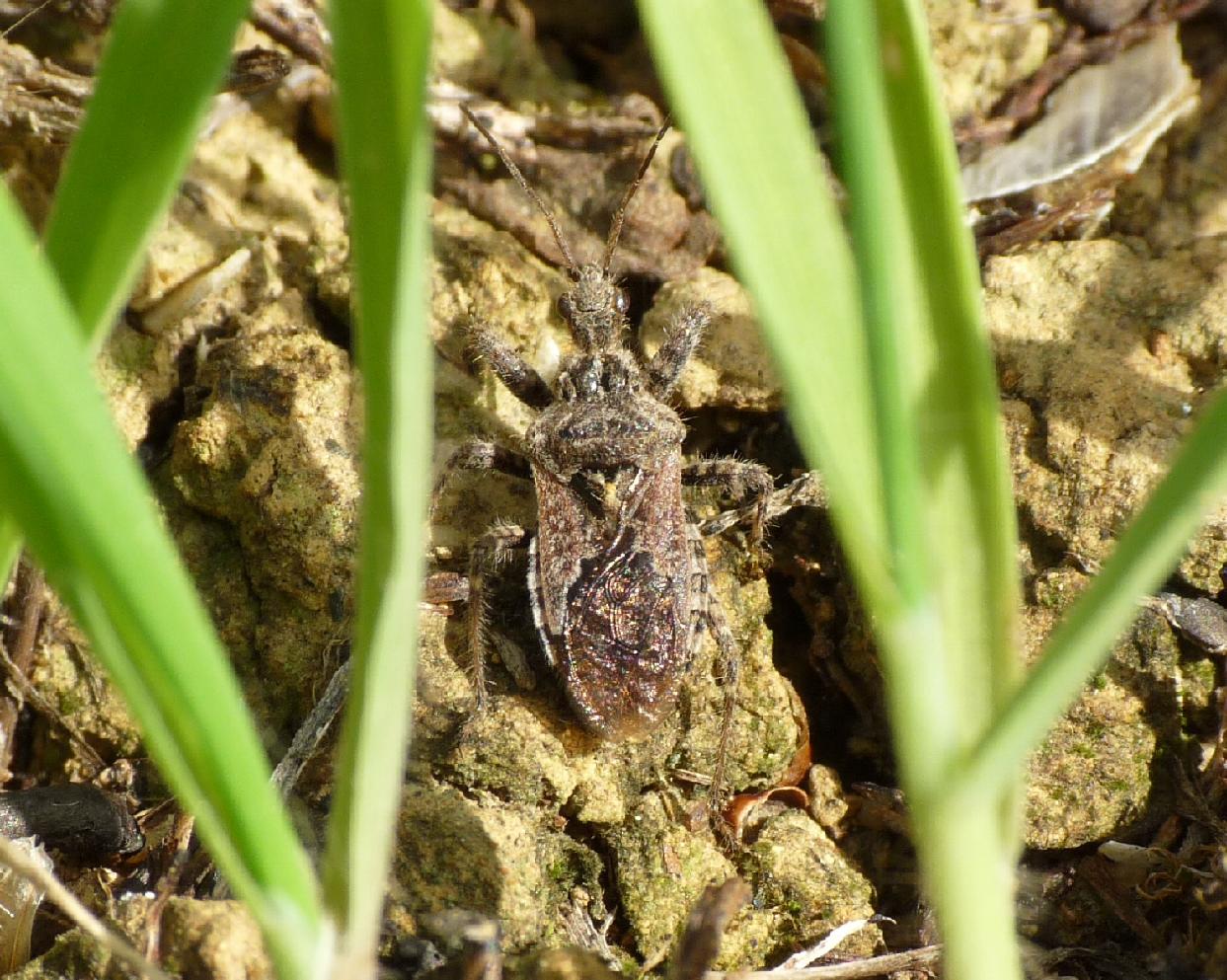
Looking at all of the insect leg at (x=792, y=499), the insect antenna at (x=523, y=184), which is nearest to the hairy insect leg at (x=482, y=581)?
the insect leg at (x=792, y=499)

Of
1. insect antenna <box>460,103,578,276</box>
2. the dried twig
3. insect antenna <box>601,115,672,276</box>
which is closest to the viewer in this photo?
the dried twig

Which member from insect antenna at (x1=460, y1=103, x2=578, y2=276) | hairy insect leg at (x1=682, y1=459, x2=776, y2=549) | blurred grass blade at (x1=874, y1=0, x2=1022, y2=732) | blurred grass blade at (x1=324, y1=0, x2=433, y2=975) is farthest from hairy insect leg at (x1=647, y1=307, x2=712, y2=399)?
blurred grass blade at (x1=324, y1=0, x2=433, y2=975)

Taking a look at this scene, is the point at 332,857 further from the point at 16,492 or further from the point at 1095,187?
the point at 1095,187

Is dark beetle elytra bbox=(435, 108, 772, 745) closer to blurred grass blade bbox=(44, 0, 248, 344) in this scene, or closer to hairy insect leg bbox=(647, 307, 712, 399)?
hairy insect leg bbox=(647, 307, 712, 399)

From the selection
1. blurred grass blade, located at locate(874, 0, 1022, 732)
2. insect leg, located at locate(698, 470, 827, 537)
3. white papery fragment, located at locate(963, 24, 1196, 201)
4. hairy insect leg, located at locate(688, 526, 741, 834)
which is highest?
white papery fragment, located at locate(963, 24, 1196, 201)

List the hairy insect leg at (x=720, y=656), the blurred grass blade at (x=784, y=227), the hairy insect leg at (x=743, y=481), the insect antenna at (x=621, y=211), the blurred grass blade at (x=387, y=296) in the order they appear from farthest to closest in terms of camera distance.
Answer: the insect antenna at (x=621, y=211), the hairy insect leg at (x=743, y=481), the hairy insect leg at (x=720, y=656), the blurred grass blade at (x=784, y=227), the blurred grass blade at (x=387, y=296)

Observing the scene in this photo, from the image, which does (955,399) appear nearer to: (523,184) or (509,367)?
(509,367)

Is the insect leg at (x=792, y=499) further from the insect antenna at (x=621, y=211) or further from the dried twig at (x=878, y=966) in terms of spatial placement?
the dried twig at (x=878, y=966)

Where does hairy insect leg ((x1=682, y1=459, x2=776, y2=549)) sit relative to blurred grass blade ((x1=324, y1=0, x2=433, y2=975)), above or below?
below
